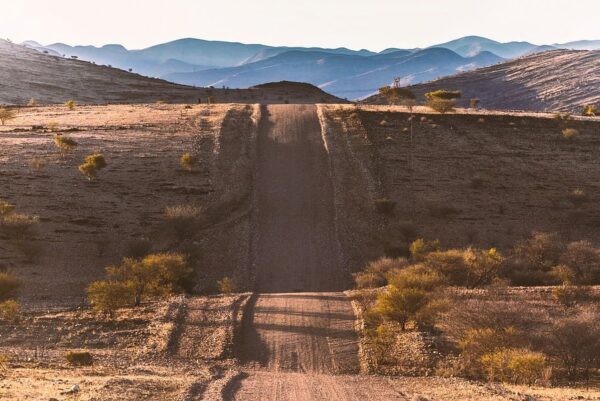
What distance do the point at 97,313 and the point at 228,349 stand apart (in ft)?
24.7

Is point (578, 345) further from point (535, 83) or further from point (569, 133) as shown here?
point (535, 83)

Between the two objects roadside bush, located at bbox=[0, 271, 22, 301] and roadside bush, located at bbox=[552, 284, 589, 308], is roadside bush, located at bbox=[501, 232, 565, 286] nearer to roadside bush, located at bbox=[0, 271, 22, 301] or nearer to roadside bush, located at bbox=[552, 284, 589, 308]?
roadside bush, located at bbox=[552, 284, 589, 308]

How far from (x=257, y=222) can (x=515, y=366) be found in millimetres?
27343

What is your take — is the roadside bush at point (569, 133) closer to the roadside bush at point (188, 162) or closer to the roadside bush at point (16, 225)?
the roadside bush at point (188, 162)

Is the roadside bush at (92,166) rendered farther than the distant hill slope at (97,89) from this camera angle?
No

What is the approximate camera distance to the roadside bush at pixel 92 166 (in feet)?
165

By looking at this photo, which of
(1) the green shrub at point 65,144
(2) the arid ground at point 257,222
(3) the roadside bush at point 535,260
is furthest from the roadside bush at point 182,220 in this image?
(3) the roadside bush at point 535,260

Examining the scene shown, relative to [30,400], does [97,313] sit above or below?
below

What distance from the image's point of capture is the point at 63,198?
4644 centimetres

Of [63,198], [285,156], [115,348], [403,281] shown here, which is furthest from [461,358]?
[285,156]

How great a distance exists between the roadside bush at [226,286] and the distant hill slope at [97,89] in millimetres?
69687

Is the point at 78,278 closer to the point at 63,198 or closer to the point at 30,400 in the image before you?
the point at 63,198

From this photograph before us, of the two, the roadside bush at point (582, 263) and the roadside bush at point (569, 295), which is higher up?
the roadside bush at point (569, 295)

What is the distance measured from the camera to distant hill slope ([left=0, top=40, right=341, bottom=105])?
362 feet
